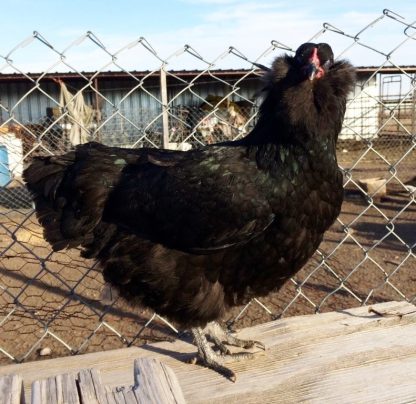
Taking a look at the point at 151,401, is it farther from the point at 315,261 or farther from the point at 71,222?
the point at 315,261

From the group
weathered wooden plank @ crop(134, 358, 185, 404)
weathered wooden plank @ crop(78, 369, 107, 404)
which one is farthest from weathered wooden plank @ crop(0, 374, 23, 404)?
weathered wooden plank @ crop(134, 358, 185, 404)

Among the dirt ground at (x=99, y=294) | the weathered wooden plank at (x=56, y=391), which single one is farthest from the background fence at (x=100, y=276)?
the weathered wooden plank at (x=56, y=391)

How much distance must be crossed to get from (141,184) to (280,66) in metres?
0.69

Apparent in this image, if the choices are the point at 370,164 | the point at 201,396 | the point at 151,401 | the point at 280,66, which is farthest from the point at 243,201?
the point at 370,164

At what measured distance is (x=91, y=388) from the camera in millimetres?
1205

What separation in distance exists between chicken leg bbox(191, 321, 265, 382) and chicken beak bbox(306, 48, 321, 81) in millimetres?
968

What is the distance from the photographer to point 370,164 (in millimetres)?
14273

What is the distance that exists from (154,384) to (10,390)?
1.03 feet

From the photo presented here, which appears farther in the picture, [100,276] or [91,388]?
[100,276]

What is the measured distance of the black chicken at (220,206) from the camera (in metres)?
1.91

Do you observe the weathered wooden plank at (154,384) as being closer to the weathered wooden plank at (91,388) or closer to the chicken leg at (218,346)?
the weathered wooden plank at (91,388)

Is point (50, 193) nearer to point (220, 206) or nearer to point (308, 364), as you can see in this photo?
point (220, 206)

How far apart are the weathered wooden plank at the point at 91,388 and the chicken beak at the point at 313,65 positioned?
4.00ft

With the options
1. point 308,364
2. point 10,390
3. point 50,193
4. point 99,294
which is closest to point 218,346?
point 308,364
